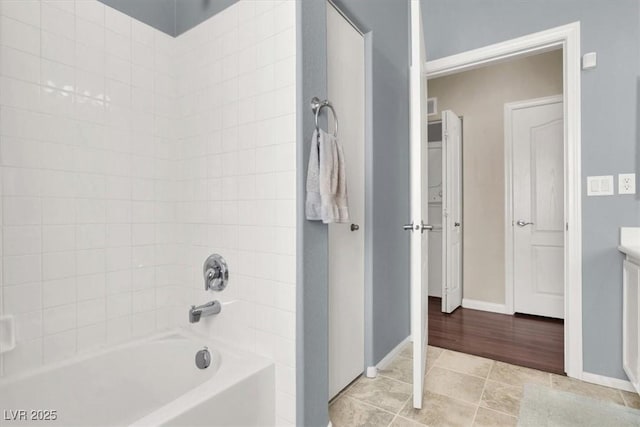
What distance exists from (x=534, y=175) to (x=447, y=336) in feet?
5.99

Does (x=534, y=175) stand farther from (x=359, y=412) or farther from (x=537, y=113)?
(x=359, y=412)

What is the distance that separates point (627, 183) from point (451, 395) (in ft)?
5.12

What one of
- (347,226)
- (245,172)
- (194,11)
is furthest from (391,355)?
(194,11)

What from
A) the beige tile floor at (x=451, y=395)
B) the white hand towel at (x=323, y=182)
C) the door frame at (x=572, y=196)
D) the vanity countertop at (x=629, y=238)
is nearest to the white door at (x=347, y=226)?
the beige tile floor at (x=451, y=395)

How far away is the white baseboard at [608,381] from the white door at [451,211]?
1.41 m

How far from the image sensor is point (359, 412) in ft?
5.95

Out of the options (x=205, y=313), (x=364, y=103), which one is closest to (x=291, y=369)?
(x=205, y=313)

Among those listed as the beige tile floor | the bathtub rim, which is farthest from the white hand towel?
the beige tile floor

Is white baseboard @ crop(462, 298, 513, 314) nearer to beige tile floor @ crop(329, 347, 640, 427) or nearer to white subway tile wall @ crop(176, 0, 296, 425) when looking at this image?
beige tile floor @ crop(329, 347, 640, 427)

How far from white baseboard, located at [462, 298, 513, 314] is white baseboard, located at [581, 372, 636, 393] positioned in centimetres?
145

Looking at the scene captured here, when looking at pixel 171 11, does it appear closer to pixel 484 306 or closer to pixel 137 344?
pixel 137 344

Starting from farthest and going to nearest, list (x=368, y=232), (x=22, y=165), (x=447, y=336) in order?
1. (x=447, y=336)
2. (x=368, y=232)
3. (x=22, y=165)

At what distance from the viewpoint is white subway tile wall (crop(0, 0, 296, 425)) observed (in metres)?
1.48

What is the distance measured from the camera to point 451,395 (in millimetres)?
1963
